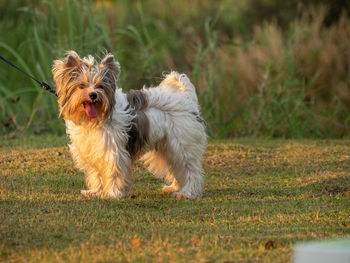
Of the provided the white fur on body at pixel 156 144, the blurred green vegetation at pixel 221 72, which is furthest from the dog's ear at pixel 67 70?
the blurred green vegetation at pixel 221 72

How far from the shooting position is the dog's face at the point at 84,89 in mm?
6887

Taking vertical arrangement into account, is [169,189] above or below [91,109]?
below

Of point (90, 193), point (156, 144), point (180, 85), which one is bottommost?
point (90, 193)

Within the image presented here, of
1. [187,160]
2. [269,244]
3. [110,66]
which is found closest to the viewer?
[269,244]

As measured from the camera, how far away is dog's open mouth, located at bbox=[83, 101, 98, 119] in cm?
693

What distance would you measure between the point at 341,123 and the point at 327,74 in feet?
3.92

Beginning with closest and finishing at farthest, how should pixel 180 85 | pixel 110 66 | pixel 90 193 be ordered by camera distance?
pixel 110 66
pixel 90 193
pixel 180 85

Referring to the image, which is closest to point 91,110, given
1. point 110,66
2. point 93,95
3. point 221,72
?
point 93,95

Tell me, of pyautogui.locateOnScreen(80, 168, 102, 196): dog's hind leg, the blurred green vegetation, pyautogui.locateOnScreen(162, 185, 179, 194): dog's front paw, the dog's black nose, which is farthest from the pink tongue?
the blurred green vegetation

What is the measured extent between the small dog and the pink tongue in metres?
0.01

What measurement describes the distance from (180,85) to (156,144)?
909 millimetres

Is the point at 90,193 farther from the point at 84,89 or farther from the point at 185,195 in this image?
the point at 84,89

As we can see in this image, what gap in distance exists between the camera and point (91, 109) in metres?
6.95

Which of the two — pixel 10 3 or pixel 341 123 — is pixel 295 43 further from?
pixel 10 3
